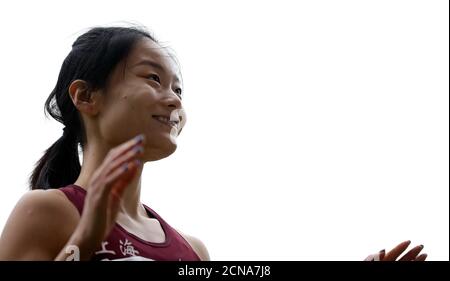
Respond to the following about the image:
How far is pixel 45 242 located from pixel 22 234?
3.0 inches

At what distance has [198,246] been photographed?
3107 mm

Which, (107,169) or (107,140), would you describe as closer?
(107,169)

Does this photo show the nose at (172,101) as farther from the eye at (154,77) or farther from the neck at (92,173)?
the neck at (92,173)

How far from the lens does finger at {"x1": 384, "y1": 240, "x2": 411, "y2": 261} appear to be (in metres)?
2.68

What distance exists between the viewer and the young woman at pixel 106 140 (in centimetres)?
242

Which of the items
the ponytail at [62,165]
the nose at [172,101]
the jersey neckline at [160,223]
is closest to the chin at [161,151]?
the nose at [172,101]

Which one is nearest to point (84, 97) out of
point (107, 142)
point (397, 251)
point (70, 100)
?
point (70, 100)

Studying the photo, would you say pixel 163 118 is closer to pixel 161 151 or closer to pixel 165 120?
pixel 165 120

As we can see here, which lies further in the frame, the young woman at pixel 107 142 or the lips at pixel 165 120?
the lips at pixel 165 120

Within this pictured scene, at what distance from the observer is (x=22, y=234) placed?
2365 mm

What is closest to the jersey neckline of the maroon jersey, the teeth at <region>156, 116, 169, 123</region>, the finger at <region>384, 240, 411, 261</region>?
the maroon jersey
